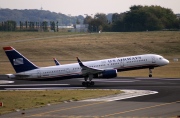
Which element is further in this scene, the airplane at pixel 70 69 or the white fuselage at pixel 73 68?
the white fuselage at pixel 73 68

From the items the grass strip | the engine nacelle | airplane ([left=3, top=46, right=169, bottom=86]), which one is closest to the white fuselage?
airplane ([left=3, top=46, right=169, bottom=86])

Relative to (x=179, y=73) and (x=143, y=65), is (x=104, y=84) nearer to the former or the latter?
(x=143, y=65)

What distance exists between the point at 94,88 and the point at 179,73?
25.1 metres

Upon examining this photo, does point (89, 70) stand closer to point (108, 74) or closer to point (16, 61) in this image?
point (108, 74)

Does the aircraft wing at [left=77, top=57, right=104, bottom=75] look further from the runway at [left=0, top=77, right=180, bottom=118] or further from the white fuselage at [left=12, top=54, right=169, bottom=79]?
the runway at [left=0, top=77, right=180, bottom=118]

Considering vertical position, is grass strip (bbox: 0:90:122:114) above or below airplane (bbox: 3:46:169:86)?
below

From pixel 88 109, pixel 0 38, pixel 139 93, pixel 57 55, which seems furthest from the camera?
pixel 0 38

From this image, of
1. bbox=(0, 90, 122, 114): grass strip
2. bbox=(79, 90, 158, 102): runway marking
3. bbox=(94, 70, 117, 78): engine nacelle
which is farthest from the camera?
bbox=(94, 70, 117, 78): engine nacelle

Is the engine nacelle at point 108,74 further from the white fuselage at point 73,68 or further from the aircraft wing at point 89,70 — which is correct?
the white fuselage at point 73,68

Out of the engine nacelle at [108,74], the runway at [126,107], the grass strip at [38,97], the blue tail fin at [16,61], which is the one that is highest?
the blue tail fin at [16,61]

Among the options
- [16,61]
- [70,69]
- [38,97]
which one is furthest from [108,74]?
[38,97]

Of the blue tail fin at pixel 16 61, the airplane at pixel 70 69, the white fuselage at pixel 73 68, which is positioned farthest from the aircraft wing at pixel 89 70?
the blue tail fin at pixel 16 61

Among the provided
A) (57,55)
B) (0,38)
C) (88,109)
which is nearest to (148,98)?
(88,109)

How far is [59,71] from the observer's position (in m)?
67.0
